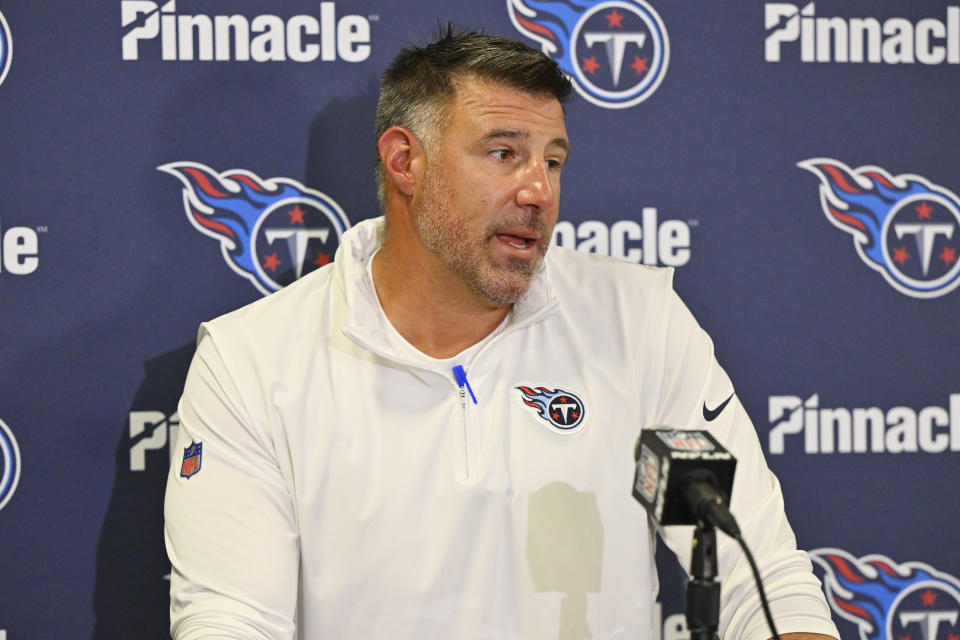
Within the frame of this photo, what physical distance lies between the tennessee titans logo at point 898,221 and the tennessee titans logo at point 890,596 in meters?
0.60

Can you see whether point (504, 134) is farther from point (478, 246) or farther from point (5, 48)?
point (5, 48)

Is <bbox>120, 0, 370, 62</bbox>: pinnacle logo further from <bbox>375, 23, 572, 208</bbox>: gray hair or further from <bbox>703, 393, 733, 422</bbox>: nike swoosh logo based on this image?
<bbox>703, 393, 733, 422</bbox>: nike swoosh logo

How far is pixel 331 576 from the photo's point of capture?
1.68 meters

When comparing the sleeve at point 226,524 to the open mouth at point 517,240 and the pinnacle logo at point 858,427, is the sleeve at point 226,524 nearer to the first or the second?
the open mouth at point 517,240

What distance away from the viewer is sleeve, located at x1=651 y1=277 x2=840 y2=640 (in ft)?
5.11

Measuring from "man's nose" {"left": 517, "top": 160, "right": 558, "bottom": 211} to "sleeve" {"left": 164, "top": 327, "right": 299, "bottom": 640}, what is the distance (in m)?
0.56

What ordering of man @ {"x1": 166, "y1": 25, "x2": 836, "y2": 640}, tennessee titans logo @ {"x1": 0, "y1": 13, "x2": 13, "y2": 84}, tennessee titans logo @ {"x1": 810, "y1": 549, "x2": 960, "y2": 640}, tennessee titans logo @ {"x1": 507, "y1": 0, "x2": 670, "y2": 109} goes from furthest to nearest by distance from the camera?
tennessee titans logo @ {"x1": 810, "y1": 549, "x2": 960, "y2": 640} < tennessee titans logo @ {"x1": 507, "y1": 0, "x2": 670, "y2": 109} < tennessee titans logo @ {"x1": 0, "y1": 13, "x2": 13, "y2": 84} < man @ {"x1": 166, "y1": 25, "x2": 836, "y2": 640}

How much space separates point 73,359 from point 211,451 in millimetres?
496

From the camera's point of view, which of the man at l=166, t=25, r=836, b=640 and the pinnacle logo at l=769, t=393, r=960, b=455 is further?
the pinnacle logo at l=769, t=393, r=960, b=455

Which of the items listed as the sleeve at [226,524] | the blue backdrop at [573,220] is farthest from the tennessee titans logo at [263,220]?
the sleeve at [226,524]

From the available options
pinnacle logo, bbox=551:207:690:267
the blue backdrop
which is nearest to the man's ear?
the blue backdrop

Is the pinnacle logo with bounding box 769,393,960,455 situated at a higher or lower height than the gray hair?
lower

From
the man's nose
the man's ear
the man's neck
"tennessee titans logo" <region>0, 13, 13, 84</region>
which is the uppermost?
"tennessee titans logo" <region>0, 13, 13, 84</region>

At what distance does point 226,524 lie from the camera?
5.29ft
